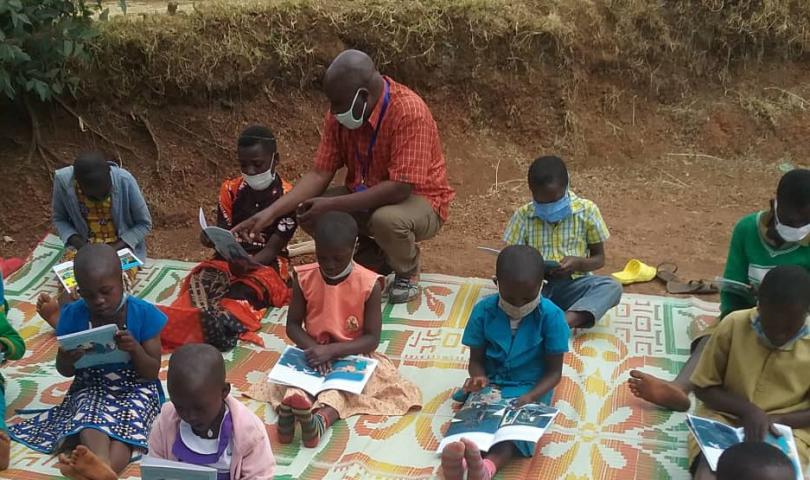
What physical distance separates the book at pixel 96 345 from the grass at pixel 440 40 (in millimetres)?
3246

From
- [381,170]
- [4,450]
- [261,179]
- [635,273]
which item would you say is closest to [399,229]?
[381,170]

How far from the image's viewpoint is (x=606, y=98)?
691 cm

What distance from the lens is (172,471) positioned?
256 cm

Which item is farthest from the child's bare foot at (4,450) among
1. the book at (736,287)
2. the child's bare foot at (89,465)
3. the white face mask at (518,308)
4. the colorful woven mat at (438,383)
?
the book at (736,287)

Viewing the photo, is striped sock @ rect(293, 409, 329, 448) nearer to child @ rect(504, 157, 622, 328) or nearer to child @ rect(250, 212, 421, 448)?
child @ rect(250, 212, 421, 448)

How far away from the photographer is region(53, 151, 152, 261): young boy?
4621 mm

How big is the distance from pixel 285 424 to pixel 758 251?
7.04 ft

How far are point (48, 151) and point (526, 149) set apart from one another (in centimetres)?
369

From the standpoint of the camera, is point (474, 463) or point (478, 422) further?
point (478, 422)

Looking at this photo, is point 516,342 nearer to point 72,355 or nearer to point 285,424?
point 285,424

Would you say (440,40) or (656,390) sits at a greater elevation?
(440,40)

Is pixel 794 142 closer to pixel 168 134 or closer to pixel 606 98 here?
pixel 606 98

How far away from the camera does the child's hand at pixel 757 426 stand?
2902mm

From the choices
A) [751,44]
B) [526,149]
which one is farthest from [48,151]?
[751,44]
